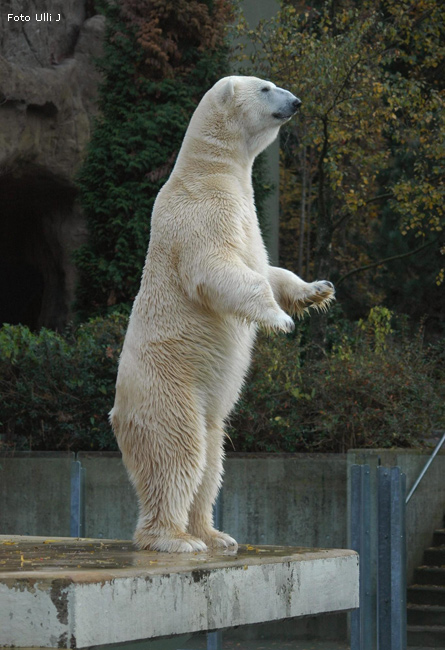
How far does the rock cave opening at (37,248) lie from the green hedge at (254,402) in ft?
18.9

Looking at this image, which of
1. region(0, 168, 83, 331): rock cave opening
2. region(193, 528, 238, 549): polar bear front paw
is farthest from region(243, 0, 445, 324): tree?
region(193, 528, 238, 549): polar bear front paw

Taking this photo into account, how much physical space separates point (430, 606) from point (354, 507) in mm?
2475

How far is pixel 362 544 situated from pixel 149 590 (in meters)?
3.89

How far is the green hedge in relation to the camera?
28.6 ft

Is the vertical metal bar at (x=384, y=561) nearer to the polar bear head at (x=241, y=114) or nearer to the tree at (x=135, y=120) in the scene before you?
the polar bear head at (x=241, y=114)

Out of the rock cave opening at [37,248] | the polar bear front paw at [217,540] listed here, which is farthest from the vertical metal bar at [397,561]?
the rock cave opening at [37,248]

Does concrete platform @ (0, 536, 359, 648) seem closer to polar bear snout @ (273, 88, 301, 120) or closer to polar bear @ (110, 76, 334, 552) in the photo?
polar bear @ (110, 76, 334, 552)

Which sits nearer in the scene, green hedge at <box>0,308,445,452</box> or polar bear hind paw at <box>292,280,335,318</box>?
polar bear hind paw at <box>292,280,335,318</box>

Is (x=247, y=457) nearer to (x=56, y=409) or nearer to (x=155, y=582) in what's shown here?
(x=56, y=409)

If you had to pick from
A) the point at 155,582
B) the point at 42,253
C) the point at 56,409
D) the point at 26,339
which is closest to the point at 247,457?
the point at 56,409

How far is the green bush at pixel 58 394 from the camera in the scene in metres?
8.71

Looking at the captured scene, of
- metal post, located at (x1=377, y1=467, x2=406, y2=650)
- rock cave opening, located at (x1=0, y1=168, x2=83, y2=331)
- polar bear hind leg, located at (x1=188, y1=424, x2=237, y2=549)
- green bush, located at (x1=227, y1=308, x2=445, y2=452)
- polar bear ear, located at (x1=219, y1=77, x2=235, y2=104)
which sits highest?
rock cave opening, located at (x1=0, y1=168, x2=83, y2=331)

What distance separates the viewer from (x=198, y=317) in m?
4.26

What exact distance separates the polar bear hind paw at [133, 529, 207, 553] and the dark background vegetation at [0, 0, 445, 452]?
4.54 metres
